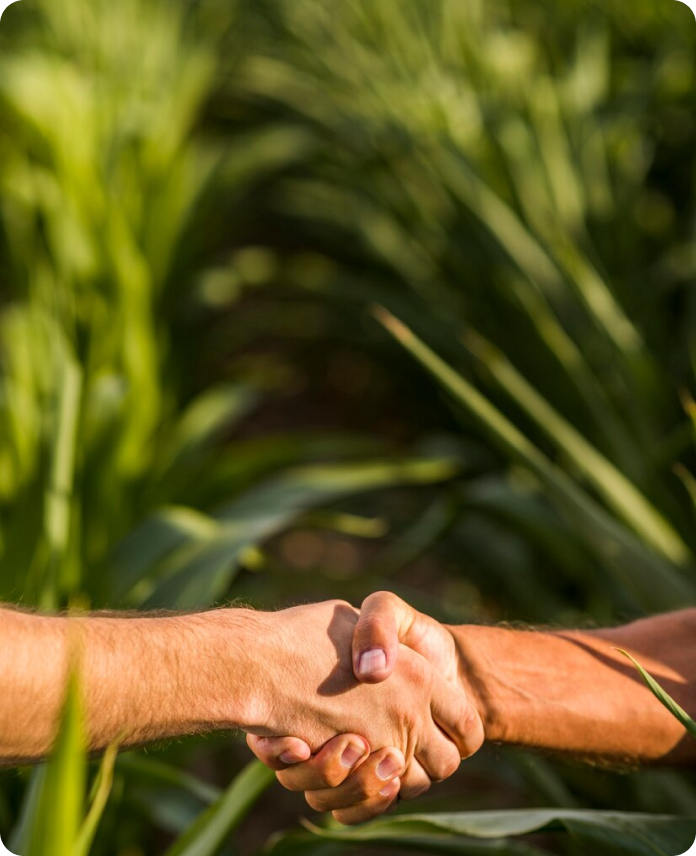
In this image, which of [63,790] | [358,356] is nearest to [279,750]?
[63,790]

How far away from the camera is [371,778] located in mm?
741

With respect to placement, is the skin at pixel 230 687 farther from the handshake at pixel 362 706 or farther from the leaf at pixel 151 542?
the leaf at pixel 151 542

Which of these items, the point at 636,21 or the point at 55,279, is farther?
the point at 636,21

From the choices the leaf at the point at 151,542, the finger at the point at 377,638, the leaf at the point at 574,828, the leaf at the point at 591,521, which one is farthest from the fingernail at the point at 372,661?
the leaf at the point at 151,542

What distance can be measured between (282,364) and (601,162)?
100 cm

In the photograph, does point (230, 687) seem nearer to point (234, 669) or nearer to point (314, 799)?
point (234, 669)

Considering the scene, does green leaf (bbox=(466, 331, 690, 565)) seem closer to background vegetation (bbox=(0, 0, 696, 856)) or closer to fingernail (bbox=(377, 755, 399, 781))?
background vegetation (bbox=(0, 0, 696, 856))

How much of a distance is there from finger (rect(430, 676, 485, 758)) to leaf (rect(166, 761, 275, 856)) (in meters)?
0.14

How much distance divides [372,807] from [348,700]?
10 cm

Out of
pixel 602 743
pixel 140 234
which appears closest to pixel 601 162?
pixel 140 234

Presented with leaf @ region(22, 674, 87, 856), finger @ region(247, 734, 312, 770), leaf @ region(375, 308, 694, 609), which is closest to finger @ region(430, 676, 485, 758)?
finger @ region(247, 734, 312, 770)

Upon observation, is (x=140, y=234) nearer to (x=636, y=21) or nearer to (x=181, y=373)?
(x=181, y=373)

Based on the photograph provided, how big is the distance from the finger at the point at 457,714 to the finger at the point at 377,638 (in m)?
0.05

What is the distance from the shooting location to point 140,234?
1.92 metres
